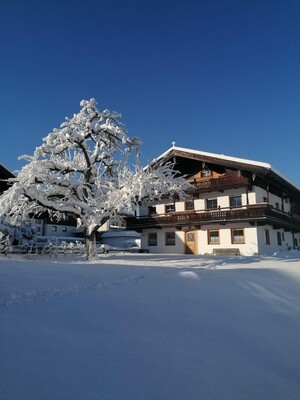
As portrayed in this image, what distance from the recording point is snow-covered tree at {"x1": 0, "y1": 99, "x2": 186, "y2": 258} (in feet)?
53.8

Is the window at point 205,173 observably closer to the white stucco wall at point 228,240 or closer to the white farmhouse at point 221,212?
the white farmhouse at point 221,212

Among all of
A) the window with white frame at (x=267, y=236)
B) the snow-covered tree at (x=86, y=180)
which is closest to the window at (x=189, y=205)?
the window with white frame at (x=267, y=236)

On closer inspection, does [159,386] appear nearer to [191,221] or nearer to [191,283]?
[191,283]

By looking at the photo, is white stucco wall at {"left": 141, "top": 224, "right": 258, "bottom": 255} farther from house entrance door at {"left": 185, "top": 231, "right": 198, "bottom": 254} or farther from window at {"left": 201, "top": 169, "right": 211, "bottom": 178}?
window at {"left": 201, "top": 169, "right": 211, "bottom": 178}

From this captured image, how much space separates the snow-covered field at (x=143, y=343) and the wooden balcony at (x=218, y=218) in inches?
718

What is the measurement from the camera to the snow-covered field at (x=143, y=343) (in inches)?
103

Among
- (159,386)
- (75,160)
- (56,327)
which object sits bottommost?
(159,386)

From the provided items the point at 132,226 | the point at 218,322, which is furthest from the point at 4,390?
the point at 132,226

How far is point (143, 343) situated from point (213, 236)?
79.8 ft

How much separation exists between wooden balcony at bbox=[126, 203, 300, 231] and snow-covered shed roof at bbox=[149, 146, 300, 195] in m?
2.81

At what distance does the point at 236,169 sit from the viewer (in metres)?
26.0

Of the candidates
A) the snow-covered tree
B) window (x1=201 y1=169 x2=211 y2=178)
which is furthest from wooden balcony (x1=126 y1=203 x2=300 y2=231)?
the snow-covered tree

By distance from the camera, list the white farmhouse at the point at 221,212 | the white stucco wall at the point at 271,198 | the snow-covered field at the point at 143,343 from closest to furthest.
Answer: the snow-covered field at the point at 143,343
the white farmhouse at the point at 221,212
the white stucco wall at the point at 271,198

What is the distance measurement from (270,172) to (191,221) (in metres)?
7.93
